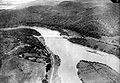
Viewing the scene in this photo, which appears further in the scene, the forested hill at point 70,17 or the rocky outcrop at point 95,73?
the forested hill at point 70,17

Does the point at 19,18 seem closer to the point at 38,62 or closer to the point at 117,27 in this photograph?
the point at 38,62

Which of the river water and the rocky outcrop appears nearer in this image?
the rocky outcrop

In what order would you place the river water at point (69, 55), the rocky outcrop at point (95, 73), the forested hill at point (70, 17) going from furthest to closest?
the forested hill at point (70, 17)
the river water at point (69, 55)
the rocky outcrop at point (95, 73)

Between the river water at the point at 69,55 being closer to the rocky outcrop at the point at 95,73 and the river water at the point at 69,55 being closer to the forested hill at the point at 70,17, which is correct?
the rocky outcrop at the point at 95,73

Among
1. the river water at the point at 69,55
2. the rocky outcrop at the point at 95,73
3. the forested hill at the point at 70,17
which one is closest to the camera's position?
the rocky outcrop at the point at 95,73

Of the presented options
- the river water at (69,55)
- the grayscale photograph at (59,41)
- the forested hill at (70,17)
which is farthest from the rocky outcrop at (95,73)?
the forested hill at (70,17)

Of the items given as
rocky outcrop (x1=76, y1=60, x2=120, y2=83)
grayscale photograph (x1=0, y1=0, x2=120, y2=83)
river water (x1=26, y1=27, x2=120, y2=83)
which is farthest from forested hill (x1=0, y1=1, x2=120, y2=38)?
rocky outcrop (x1=76, y1=60, x2=120, y2=83)

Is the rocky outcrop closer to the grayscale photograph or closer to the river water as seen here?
the grayscale photograph

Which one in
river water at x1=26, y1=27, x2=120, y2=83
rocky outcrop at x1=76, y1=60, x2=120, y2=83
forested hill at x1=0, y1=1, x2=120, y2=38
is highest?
forested hill at x1=0, y1=1, x2=120, y2=38

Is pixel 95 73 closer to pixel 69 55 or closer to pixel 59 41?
pixel 69 55
